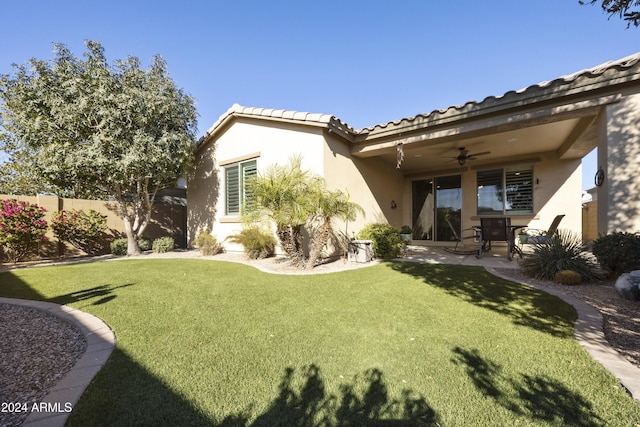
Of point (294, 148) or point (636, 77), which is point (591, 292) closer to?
point (636, 77)

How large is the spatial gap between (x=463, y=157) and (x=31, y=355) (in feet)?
33.1

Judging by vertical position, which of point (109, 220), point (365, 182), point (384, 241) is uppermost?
point (365, 182)

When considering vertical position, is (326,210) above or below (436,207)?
below

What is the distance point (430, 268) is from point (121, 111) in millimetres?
9723

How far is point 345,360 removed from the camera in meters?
2.38

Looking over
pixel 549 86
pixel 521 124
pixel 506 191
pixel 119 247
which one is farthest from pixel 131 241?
pixel 506 191

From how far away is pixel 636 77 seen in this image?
4.84 m

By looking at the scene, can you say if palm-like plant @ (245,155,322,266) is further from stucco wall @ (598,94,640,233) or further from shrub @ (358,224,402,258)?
stucco wall @ (598,94,640,233)

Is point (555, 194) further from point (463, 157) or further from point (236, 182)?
point (236, 182)

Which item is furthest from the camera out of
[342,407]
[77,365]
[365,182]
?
[365,182]

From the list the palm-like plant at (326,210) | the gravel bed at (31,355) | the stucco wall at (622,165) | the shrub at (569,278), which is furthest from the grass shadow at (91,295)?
the stucco wall at (622,165)

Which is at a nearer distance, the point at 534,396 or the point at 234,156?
the point at 534,396

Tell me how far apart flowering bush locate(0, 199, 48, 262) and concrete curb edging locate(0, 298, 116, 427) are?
18.7ft

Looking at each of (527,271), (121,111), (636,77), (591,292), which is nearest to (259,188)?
(121,111)
